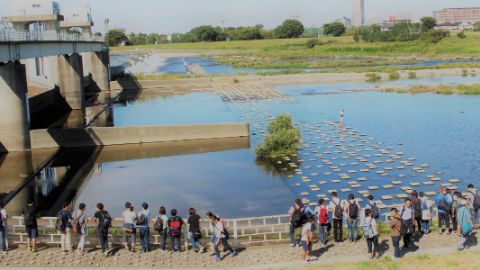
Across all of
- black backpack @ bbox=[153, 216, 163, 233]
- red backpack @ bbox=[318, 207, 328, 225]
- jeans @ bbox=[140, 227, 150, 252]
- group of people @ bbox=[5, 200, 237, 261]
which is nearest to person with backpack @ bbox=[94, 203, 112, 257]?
group of people @ bbox=[5, 200, 237, 261]

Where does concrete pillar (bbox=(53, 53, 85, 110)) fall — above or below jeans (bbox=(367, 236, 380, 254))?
above

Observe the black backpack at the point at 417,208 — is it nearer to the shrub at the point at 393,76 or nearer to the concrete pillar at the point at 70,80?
the concrete pillar at the point at 70,80

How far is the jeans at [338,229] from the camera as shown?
15039mm

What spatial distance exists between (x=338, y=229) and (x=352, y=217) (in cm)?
50

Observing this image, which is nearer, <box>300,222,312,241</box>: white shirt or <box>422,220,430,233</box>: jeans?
<box>300,222,312,241</box>: white shirt

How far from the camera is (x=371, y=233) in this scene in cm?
1381

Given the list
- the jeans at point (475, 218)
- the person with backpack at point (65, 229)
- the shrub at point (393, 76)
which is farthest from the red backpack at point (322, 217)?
the shrub at point (393, 76)

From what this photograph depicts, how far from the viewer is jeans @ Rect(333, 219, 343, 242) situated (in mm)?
15039

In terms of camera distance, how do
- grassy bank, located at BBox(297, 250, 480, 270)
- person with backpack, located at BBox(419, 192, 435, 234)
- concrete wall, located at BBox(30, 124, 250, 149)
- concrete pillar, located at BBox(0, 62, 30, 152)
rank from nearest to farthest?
grassy bank, located at BBox(297, 250, 480, 270) < person with backpack, located at BBox(419, 192, 435, 234) < concrete pillar, located at BBox(0, 62, 30, 152) < concrete wall, located at BBox(30, 124, 250, 149)

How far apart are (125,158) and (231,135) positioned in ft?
23.2

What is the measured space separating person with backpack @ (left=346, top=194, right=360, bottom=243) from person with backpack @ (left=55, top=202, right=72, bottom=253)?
6959mm

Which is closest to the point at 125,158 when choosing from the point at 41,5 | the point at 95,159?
the point at 95,159

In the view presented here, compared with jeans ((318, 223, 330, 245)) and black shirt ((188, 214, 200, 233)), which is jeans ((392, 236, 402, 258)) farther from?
black shirt ((188, 214, 200, 233))

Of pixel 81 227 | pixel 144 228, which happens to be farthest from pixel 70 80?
pixel 144 228
